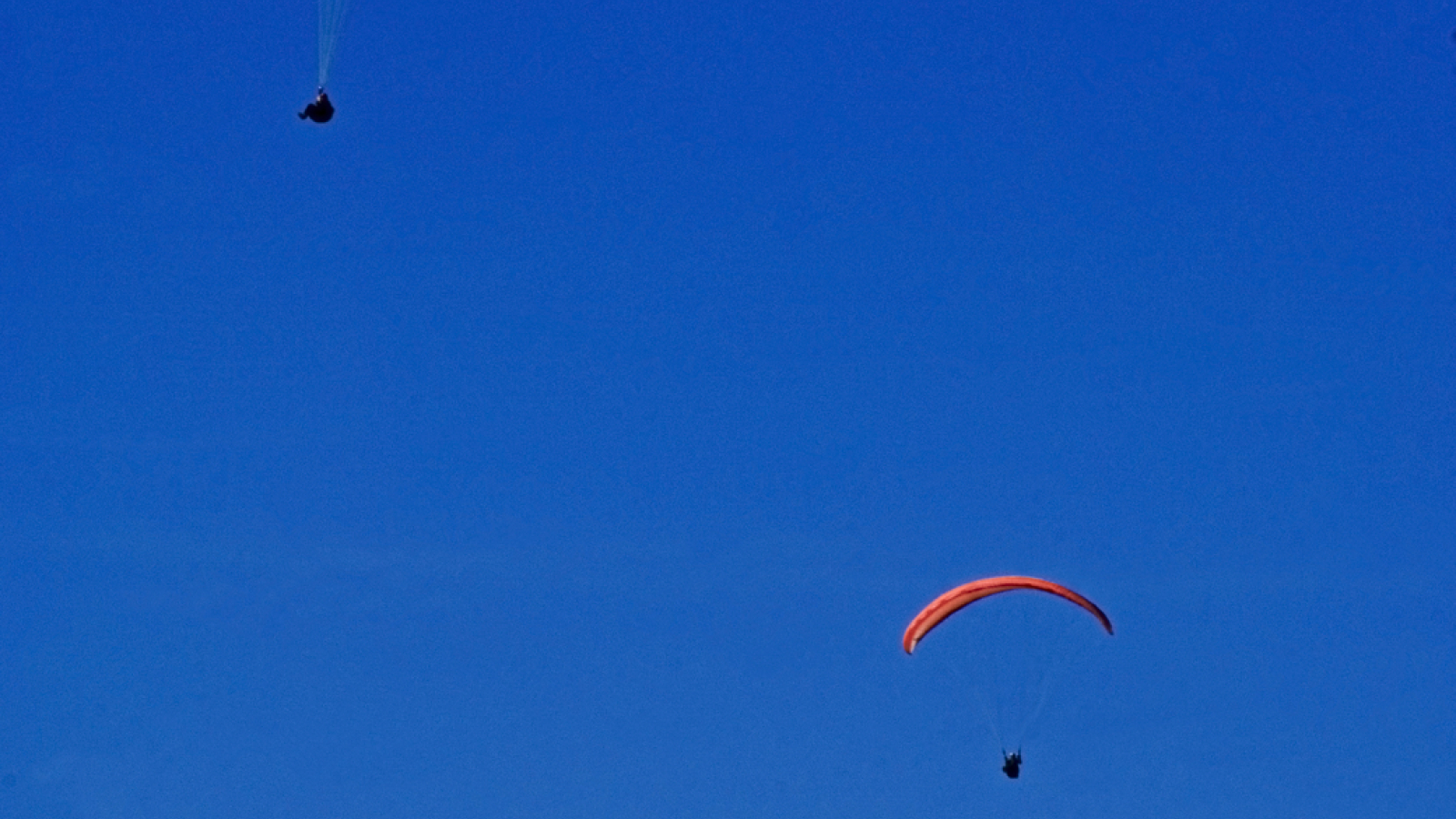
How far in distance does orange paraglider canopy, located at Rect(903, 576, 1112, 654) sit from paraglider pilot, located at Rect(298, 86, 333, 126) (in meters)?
17.2

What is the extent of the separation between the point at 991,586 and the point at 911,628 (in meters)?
2.15

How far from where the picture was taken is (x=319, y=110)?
48.8 metres

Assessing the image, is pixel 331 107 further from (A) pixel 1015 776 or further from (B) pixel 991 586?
(A) pixel 1015 776

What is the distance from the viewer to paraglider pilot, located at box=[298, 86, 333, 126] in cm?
4866

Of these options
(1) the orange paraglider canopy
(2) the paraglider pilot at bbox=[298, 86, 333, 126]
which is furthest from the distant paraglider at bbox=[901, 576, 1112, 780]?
(2) the paraglider pilot at bbox=[298, 86, 333, 126]

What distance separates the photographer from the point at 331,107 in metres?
49.0

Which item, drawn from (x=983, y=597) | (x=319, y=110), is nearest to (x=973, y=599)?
(x=983, y=597)

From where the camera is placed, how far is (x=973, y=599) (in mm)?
49375

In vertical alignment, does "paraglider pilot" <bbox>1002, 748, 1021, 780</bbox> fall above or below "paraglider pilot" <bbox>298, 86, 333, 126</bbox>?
below

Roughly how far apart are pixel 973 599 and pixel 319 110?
1797 centimetres

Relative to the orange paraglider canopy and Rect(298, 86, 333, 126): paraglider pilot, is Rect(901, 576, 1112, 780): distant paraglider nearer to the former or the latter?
the orange paraglider canopy

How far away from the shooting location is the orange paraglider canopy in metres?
47.9

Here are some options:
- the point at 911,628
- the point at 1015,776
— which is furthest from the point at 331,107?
the point at 1015,776

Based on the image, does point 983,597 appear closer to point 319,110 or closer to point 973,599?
point 973,599
